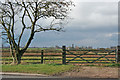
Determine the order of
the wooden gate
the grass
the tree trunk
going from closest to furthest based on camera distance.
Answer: the grass < the wooden gate < the tree trunk

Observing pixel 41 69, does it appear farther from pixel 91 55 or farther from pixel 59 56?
pixel 91 55

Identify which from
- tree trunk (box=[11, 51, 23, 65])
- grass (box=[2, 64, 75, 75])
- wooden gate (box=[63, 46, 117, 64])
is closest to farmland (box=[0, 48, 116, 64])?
wooden gate (box=[63, 46, 117, 64])

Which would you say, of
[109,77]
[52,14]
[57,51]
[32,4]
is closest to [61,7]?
[52,14]

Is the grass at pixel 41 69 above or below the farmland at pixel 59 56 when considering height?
below

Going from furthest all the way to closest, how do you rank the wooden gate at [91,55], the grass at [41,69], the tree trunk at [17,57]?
the tree trunk at [17,57] < the wooden gate at [91,55] < the grass at [41,69]

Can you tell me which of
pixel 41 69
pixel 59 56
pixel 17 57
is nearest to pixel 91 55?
pixel 59 56

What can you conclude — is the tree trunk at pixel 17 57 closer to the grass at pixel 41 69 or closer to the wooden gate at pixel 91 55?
the grass at pixel 41 69

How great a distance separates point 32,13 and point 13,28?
2.62 m

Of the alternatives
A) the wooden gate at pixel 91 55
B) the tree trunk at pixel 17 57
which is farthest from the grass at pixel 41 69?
the tree trunk at pixel 17 57

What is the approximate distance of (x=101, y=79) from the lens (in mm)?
10727

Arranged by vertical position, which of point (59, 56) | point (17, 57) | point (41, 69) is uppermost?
point (59, 56)

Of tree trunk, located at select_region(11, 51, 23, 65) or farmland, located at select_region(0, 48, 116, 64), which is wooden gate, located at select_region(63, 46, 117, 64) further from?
tree trunk, located at select_region(11, 51, 23, 65)

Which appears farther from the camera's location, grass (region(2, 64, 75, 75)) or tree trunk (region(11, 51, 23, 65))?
tree trunk (region(11, 51, 23, 65))

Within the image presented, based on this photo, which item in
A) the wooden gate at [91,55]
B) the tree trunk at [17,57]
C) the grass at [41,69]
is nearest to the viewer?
the grass at [41,69]
